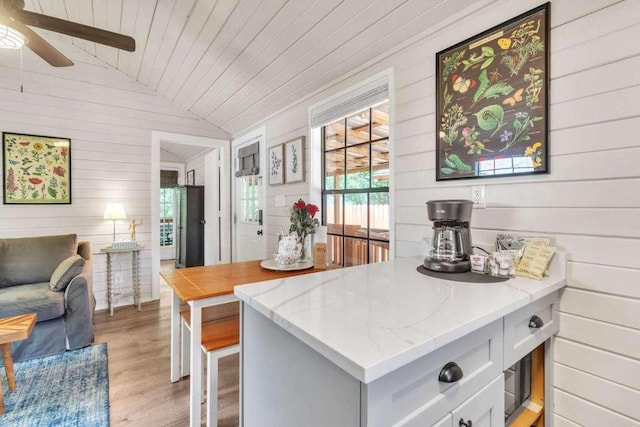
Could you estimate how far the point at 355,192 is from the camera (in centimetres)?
245

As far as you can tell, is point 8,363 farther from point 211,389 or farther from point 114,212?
point 114,212

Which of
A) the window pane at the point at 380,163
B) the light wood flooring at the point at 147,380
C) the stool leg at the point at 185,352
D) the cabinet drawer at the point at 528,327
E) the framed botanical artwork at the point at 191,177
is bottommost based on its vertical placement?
the light wood flooring at the point at 147,380

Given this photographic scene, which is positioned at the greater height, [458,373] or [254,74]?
[254,74]

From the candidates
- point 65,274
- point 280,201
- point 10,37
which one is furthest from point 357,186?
point 65,274

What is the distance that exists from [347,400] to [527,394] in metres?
1.15

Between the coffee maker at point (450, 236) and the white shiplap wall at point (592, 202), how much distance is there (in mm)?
241

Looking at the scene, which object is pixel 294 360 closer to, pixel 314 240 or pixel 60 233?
pixel 314 240

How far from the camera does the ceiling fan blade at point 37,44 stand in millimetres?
1694

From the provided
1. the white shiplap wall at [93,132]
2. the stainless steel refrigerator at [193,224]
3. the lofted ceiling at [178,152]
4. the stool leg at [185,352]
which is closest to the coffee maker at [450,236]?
the stool leg at [185,352]

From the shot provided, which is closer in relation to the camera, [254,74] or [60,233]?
[254,74]

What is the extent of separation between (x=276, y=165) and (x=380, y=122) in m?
1.33

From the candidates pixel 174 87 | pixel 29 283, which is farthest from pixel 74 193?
pixel 174 87

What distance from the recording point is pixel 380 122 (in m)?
2.26

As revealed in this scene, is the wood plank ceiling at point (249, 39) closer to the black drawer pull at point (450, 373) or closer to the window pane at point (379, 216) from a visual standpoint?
the window pane at point (379, 216)
